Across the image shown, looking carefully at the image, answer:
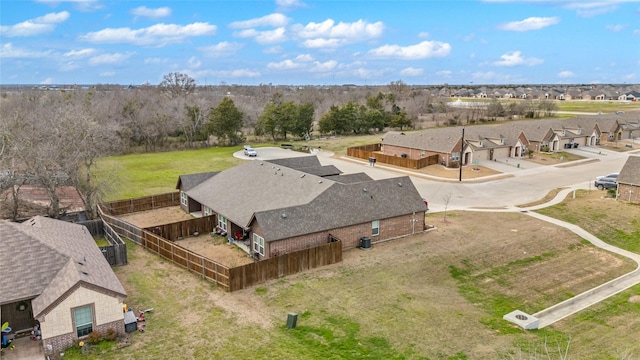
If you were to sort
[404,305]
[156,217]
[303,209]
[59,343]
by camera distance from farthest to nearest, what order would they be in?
[156,217], [303,209], [404,305], [59,343]

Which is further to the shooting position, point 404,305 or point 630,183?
point 630,183

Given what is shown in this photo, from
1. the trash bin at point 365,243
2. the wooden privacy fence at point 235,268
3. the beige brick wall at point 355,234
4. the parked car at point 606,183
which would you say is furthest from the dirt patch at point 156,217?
the parked car at point 606,183

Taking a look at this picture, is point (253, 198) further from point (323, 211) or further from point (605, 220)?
point (605, 220)

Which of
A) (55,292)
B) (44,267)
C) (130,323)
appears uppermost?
(44,267)

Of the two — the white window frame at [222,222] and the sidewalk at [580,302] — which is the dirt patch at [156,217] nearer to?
the white window frame at [222,222]

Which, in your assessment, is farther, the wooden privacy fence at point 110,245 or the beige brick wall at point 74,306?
the wooden privacy fence at point 110,245

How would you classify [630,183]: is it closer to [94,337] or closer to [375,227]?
[375,227]

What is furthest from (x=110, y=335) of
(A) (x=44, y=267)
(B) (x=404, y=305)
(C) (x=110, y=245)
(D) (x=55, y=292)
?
(B) (x=404, y=305)

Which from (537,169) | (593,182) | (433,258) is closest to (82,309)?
(433,258)
